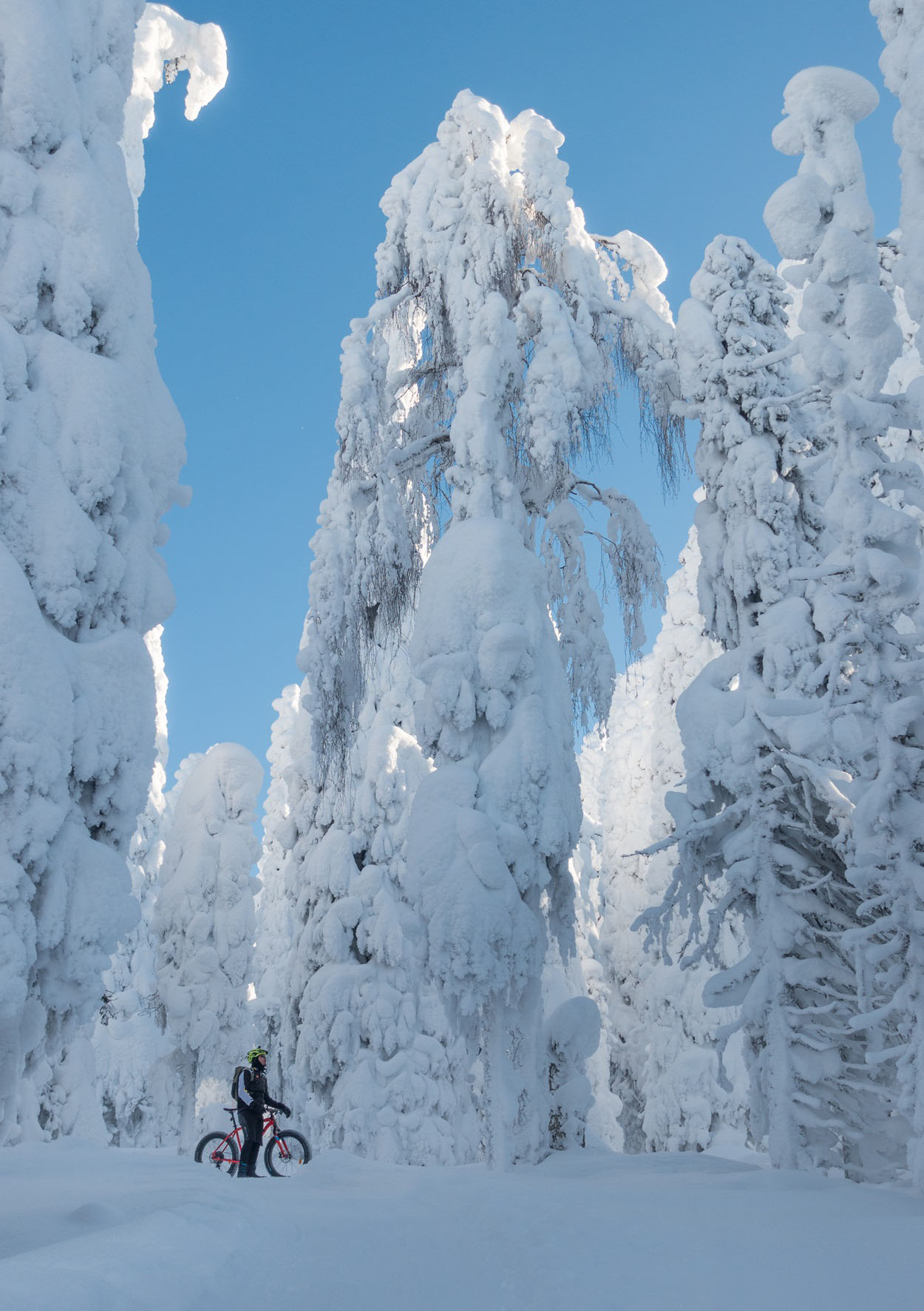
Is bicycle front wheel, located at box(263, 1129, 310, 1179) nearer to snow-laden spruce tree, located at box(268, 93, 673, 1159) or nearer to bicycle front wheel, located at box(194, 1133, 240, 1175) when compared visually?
bicycle front wheel, located at box(194, 1133, 240, 1175)

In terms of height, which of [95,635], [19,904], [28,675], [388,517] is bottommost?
[19,904]

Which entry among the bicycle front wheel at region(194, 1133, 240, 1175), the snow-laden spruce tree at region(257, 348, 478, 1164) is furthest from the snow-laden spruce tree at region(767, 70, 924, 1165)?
the snow-laden spruce tree at region(257, 348, 478, 1164)

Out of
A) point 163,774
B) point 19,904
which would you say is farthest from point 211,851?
point 19,904

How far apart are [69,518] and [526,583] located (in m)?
4.33

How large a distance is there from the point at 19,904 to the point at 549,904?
16.1 ft

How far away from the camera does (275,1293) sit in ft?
12.5

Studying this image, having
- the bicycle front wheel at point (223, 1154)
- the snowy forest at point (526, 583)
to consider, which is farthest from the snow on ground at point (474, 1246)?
the bicycle front wheel at point (223, 1154)

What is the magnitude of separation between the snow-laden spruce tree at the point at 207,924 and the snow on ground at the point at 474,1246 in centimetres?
1178

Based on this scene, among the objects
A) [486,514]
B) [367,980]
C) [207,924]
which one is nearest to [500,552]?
[486,514]

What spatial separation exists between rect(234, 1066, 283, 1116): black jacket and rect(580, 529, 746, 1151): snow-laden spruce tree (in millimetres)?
7727

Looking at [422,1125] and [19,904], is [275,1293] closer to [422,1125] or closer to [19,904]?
[19,904]

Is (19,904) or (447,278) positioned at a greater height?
(447,278)

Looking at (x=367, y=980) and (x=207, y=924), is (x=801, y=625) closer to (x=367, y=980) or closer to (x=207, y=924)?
(x=367, y=980)

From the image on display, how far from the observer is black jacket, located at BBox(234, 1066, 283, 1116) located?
370 inches
